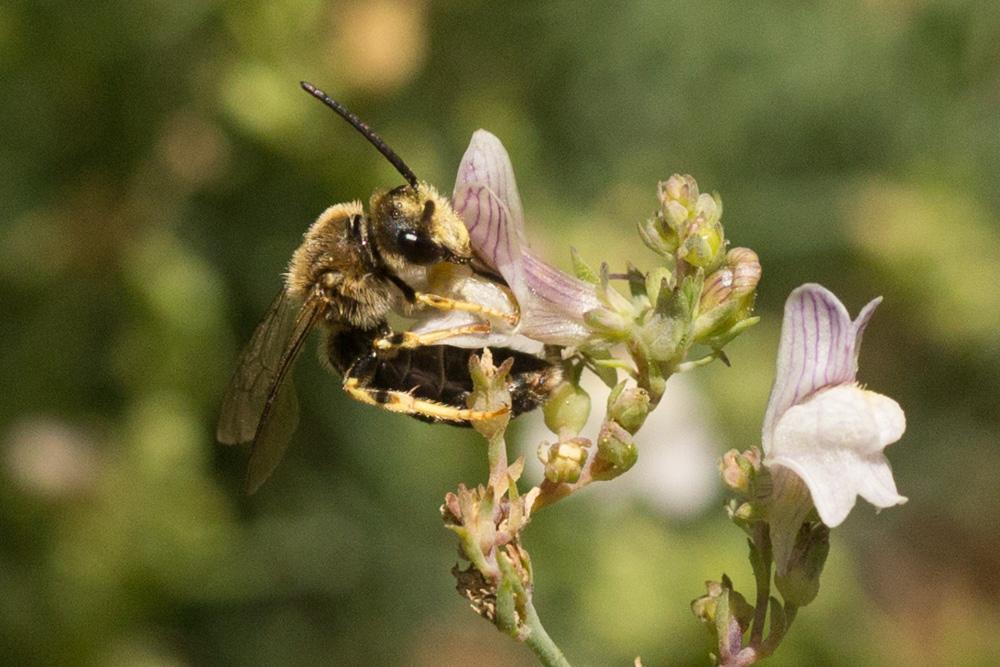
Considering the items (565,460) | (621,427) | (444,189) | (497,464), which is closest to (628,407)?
(621,427)

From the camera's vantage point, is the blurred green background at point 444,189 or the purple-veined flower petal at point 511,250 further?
the blurred green background at point 444,189

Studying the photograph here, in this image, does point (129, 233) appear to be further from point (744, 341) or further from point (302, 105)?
point (744, 341)

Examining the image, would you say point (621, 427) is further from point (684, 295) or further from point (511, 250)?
point (511, 250)

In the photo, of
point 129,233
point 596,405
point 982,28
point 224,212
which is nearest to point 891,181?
point 982,28

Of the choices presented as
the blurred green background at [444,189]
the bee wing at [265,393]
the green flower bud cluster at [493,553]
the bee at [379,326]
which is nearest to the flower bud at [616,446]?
the green flower bud cluster at [493,553]

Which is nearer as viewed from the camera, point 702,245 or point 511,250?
point 702,245

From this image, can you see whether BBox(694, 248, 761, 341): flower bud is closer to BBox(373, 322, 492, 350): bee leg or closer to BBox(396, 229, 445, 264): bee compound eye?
BBox(373, 322, 492, 350): bee leg

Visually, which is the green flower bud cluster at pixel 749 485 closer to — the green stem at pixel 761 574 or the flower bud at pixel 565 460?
the green stem at pixel 761 574
